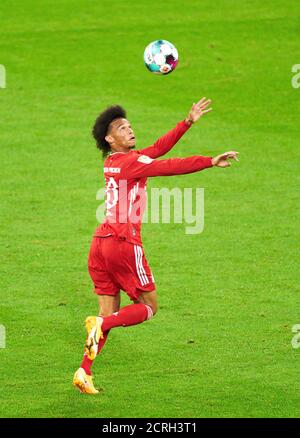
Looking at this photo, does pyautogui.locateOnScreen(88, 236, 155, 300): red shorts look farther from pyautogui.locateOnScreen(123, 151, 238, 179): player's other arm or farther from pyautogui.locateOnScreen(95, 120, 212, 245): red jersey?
pyautogui.locateOnScreen(123, 151, 238, 179): player's other arm

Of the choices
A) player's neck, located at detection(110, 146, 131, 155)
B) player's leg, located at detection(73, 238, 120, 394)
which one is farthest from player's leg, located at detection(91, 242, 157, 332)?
player's neck, located at detection(110, 146, 131, 155)

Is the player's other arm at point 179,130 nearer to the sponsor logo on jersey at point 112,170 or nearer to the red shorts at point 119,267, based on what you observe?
the sponsor logo on jersey at point 112,170

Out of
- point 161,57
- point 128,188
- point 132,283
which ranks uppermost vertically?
point 161,57

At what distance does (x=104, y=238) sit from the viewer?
33.9 feet

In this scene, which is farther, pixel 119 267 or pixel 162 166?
pixel 119 267

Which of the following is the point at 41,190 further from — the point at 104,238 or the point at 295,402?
the point at 295,402

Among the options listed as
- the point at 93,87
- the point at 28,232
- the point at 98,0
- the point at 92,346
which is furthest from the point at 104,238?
the point at 98,0

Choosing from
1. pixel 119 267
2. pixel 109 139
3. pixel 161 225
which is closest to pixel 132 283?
pixel 119 267

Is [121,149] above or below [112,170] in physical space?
above

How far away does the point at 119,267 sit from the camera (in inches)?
404

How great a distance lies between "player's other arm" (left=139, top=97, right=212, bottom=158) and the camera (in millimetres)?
10250

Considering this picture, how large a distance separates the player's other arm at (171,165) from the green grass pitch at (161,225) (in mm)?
1917

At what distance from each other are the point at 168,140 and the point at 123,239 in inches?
39.6

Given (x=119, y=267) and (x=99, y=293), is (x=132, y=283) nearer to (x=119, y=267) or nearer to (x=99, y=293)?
(x=119, y=267)
